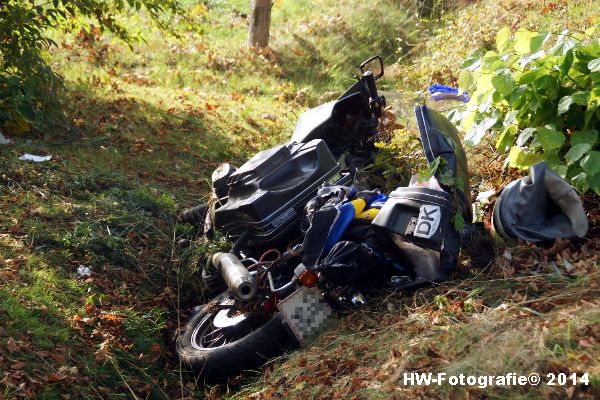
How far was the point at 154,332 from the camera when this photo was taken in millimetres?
5223

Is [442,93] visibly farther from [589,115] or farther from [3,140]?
[3,140]

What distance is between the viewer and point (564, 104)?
4.93 m

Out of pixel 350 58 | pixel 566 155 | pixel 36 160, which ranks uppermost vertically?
A: pixel 36 160

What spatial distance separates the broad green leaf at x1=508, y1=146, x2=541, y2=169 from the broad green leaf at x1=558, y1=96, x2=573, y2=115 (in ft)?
1.36

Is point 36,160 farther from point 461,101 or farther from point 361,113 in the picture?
point 461,101

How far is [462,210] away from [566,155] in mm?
755

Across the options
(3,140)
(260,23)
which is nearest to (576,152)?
(3,140)

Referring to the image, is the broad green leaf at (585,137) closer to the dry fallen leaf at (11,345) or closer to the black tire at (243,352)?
the black tire at (243,352)

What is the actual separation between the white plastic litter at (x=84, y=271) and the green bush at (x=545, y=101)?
284cm

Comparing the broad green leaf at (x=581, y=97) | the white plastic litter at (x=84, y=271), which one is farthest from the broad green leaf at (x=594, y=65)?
the white plastic litter at (x=84, y=271)

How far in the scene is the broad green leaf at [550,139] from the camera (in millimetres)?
4980

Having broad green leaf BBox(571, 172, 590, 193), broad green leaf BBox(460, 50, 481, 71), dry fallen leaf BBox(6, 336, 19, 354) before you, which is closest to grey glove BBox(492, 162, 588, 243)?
broad green leaf BBox(571, 172, 590, 193)

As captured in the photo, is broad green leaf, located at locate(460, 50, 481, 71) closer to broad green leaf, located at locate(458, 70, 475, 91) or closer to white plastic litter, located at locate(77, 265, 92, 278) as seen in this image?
broad green leaf, located at locate(458, 70, 475, 91)

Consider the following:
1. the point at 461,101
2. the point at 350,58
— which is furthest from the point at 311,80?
the point at 461,101
